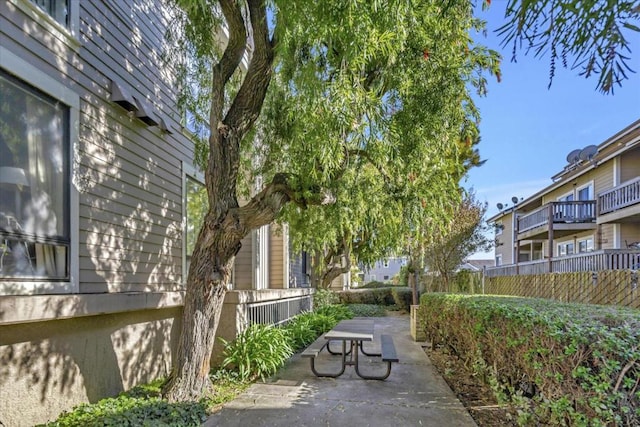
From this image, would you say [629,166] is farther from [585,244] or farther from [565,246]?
[565,246]

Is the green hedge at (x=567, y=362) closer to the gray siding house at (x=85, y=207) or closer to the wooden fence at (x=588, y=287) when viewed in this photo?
the gray siding house at (x=85, y=207)

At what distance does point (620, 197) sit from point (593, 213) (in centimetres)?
241

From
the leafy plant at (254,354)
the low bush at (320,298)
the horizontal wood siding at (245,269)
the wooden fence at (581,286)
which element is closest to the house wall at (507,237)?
the wooden fence at (581,286)

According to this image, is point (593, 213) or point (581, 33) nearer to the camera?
point (581, 33)

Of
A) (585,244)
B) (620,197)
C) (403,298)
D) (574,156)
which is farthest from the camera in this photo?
(574,156)

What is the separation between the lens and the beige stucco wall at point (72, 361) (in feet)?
11.7

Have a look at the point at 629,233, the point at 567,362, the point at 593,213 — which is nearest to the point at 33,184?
the point at 567,362

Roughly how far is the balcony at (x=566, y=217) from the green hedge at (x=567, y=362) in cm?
1524

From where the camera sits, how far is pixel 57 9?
4.59 m

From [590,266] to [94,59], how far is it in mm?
15216

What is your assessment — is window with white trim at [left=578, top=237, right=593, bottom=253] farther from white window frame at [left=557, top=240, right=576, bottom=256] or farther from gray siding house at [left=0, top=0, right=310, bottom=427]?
gray siding house at [left=0, top=0, right=310, bottom=427]

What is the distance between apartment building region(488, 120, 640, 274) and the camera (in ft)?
43.3

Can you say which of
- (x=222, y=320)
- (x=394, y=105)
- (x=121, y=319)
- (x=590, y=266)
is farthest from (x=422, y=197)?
(x=590, y=266)

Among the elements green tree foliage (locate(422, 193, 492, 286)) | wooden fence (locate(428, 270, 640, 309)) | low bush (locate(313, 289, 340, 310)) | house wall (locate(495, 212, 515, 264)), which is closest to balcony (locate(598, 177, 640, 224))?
green tree foliage (locate(422, 193, 492, 286))
